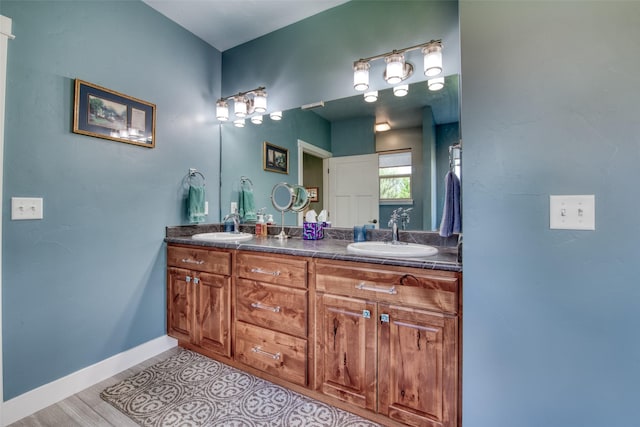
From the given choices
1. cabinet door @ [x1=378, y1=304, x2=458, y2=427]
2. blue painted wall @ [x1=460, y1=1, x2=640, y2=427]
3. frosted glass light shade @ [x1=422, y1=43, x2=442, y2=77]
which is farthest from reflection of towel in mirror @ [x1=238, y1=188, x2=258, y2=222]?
blue painted wall @ [x1=460, y1=1, x2=640, y2=427]

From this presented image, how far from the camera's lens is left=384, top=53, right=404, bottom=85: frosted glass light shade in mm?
1743

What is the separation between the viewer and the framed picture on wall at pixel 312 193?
223 cm

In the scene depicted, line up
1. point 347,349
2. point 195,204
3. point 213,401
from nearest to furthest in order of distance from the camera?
point 347,349 < point 213,401 < point 195,204

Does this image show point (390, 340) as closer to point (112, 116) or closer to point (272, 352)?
point (272, 352)

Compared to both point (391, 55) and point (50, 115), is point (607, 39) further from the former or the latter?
point (50, 115)

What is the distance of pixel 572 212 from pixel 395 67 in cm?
128

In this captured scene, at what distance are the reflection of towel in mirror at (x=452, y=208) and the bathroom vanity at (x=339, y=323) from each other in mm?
142

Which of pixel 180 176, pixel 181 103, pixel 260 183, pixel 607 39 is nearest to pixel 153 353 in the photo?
pixel 180 176

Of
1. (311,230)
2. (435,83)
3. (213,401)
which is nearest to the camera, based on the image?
(213,401)

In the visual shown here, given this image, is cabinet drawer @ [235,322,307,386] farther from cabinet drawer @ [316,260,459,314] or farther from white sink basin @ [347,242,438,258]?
white sink basin @ [347,242,438,258]

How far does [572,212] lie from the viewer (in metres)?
0.96

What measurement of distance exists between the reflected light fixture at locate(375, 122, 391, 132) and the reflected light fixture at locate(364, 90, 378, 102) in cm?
17

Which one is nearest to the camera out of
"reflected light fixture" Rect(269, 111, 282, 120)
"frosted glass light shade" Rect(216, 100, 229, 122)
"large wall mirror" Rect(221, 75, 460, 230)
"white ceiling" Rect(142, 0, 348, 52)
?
"large wall mirror" Rect(221, 75, 460, 230)

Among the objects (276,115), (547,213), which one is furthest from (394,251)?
(276,115)
